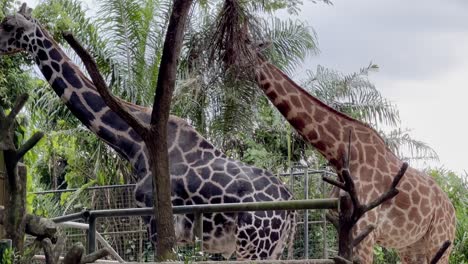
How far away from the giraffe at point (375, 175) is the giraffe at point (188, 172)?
2.01 ft

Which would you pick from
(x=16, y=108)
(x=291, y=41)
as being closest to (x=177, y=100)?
(x=291, y=41)

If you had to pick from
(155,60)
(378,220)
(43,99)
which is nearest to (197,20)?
(155,60)

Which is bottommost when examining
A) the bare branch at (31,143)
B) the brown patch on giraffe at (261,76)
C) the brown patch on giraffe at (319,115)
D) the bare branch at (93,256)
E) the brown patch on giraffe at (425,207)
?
the bare branch at (93,256)

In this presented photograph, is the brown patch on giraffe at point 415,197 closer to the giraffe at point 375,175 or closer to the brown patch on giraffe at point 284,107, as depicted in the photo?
the giraffe at point 375,175

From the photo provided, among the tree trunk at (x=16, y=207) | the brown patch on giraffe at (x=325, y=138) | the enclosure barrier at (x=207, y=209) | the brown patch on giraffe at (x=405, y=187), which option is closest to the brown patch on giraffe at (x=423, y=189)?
the brown patch on giraffe at (x=405, y=187)

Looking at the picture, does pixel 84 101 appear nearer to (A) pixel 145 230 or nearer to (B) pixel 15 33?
(B) pixel 15 33

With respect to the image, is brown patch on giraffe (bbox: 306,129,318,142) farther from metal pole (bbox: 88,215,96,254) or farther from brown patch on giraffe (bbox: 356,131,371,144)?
metal pole (bbox: 88,215,96,254)

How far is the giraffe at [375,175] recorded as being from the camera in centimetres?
733

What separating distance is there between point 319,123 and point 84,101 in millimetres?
2300

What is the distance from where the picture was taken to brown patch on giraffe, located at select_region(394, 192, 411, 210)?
7.34 metres

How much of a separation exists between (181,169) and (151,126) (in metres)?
2.18

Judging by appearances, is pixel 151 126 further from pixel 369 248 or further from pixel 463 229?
pixel 463 229

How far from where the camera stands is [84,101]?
8.43 m

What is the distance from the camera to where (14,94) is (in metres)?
11.3
